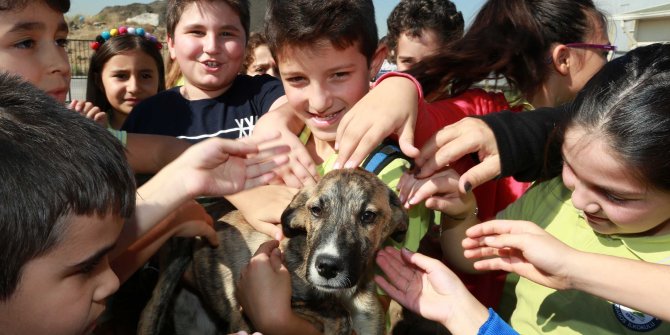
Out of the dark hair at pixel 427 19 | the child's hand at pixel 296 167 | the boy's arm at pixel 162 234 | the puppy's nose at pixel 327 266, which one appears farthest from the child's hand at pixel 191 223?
the dark hair at pixel 427 19

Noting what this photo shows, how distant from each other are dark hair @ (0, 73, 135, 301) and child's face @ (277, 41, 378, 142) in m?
1.31

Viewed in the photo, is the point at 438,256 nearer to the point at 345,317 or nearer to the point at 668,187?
the point at 345,317

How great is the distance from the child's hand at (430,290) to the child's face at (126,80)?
4.22m

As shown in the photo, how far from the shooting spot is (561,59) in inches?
131

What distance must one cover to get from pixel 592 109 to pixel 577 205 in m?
0.41

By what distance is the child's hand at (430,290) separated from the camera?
2.26 m

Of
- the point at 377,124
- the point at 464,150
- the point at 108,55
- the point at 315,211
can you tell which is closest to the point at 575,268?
the point at 464,150

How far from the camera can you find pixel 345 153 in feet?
8.52

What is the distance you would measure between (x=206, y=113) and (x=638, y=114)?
9.59ft

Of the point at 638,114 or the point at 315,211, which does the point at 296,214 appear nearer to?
the point at 315,211

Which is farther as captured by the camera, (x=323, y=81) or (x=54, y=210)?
(x=323, y=81)

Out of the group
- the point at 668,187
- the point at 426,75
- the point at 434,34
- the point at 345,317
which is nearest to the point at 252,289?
the point at 345,317

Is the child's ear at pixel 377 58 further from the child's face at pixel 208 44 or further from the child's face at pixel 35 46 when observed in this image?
the child's face at pixel 35 46

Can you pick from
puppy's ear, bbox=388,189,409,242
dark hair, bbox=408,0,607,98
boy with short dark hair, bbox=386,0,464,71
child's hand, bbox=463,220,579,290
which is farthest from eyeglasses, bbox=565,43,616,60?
boy with short dark hair, bbox=386,0,464,71
